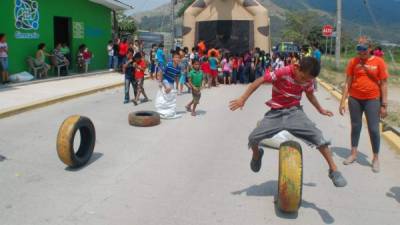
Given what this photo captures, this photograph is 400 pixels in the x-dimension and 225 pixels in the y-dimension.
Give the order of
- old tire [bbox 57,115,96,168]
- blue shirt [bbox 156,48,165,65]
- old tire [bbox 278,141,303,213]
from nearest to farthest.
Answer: old tire [bbox 278,141,303,213] → old tire [bbox 57,115,96,168] → blue shirt [bbox 156,48,165,65]

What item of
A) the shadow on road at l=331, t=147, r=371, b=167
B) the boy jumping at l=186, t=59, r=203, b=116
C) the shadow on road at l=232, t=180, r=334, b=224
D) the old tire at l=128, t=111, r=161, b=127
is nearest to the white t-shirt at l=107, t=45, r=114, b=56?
the boy jumping at l=186, t=59, r=203, b=116

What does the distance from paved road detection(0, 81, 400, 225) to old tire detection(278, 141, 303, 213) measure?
248 millimetres

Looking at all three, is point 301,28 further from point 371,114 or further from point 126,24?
point 371,114

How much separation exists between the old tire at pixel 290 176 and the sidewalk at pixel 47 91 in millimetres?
7634

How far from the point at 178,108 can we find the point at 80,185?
7.02 meters

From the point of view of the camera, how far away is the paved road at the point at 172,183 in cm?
507

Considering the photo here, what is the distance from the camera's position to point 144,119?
32.6 feet

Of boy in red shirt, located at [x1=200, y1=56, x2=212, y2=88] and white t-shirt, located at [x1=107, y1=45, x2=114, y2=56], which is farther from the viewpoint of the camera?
white t-shirt, located at [x1=107, y1=45, x2=114, y2=56]

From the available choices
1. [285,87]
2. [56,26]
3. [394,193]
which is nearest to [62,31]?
[56,26]

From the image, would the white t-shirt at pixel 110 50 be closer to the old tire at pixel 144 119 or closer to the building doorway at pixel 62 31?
the building doorway at pixel 62 31

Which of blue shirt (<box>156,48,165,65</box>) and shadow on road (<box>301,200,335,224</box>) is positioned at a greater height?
blue shirt (<box>156,48,165,65</box>)

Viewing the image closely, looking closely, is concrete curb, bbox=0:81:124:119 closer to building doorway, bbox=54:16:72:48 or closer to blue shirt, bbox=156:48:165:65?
blue shirt, bbox=156:48:165:65

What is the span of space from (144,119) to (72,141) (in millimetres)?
3524

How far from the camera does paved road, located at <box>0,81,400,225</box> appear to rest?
5.07m
